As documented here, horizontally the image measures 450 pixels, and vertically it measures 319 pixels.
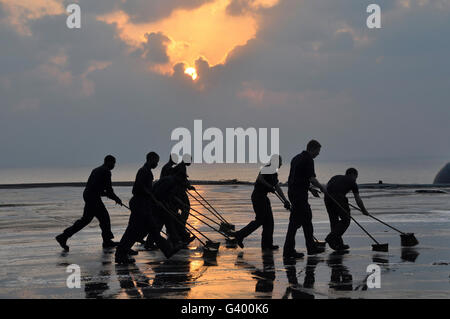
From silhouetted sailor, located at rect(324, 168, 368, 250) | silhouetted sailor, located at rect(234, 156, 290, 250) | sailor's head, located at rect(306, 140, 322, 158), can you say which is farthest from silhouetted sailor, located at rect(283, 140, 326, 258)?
silhouetted sailor, located at rect(234, 156, 290, 250)

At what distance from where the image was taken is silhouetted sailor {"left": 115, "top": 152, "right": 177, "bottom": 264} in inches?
460

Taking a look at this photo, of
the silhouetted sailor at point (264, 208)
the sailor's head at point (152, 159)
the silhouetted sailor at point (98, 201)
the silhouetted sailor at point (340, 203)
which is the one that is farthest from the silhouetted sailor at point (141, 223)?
the silhouetted sailor at point (340, 203)

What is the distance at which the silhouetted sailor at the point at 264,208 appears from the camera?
13.3m

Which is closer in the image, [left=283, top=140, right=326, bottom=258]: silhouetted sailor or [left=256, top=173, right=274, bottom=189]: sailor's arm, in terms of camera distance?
[left=283, top=140, right=326, bottom=258]: silhouetted sailor

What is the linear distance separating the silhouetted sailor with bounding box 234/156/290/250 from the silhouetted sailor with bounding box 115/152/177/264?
1771 millimetres

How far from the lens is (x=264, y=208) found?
1341cm

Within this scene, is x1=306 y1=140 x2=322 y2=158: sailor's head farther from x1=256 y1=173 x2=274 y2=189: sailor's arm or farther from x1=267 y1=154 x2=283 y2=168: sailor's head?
x1=256 y1=173 x2=274 y2=189: sailor's arm

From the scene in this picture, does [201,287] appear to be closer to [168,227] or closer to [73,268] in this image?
[73,268]

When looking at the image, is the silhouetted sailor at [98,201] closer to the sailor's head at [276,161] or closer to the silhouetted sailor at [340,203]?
the sailor's head at [276,161]

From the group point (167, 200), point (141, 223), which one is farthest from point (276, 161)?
point (141, 223)

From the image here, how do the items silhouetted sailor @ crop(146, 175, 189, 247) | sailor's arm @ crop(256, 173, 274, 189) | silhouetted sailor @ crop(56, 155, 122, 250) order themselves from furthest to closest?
1. silhouetted sailor @ crop(56, 155, 122, 250)
2. sailor's arm @ crop(256, 173, 274, 189)
3. silhouetted sailor @ crop(146, 175, 189, 247)

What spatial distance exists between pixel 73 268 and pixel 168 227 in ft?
7.76
